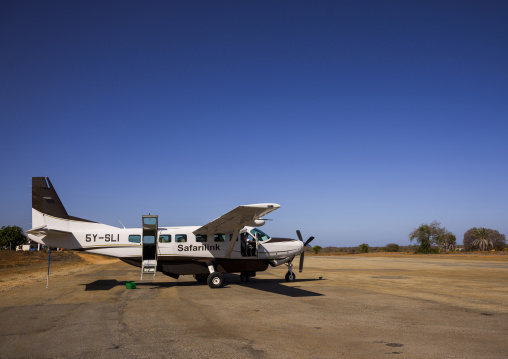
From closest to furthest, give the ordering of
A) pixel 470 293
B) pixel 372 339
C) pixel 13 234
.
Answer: pixel 372 339 → pixel 470 293 → pixel 13 234

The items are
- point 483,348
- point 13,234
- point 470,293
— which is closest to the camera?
point 483,348

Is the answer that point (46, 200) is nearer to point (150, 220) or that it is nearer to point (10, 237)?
point (150, 220)

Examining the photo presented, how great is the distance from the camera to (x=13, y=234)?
117438 millimetres

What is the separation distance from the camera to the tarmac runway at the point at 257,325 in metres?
7.20

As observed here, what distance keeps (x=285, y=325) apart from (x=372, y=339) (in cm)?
231

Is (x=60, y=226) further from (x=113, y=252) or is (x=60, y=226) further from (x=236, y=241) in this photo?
(x=236, y=241)

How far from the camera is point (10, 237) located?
116m

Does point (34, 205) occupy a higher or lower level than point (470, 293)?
higher

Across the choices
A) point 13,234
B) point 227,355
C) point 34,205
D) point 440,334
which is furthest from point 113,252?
point 13,234

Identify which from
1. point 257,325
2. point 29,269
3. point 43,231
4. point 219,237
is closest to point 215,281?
point 219,237

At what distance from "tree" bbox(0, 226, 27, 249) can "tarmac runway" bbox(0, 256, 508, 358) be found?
118105 millimetres

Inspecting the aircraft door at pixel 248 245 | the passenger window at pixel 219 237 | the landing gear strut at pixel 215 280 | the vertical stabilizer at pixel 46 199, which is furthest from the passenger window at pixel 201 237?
the vertical stabilizer at pixel 46 199

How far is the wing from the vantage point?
1470cm

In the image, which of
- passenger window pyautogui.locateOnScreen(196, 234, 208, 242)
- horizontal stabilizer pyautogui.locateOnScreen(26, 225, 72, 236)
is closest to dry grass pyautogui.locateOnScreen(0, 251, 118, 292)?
horizontal stabilizer pyautogui.locateOnScreen(26, 225, 72, 236)
